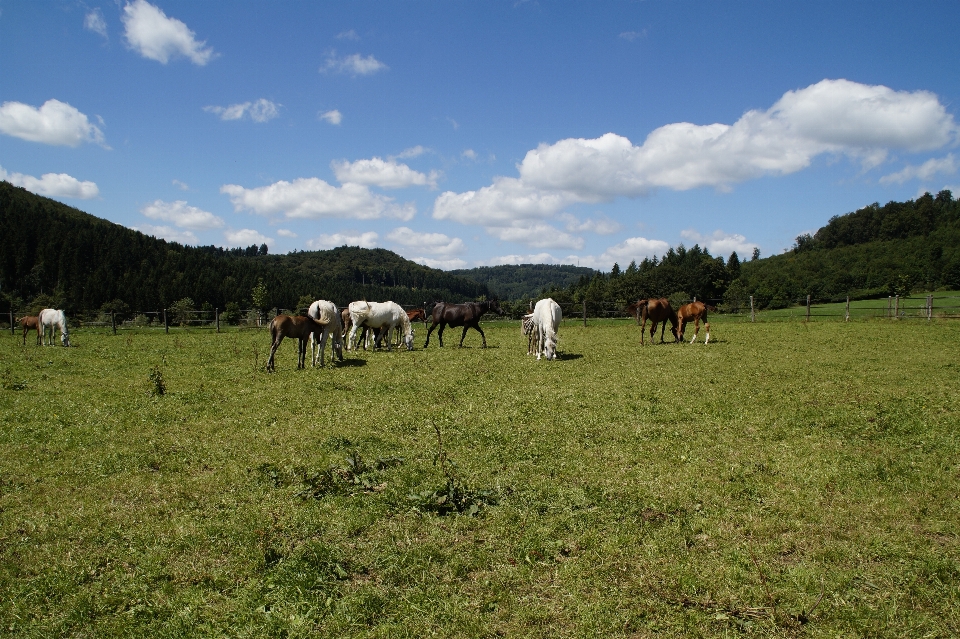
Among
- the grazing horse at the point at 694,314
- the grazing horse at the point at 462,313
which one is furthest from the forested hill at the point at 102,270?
the grazing horse at the point at 694,314

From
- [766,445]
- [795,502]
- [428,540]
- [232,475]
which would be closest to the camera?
[428,540]

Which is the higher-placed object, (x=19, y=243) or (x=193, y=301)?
(x=19, y=243)

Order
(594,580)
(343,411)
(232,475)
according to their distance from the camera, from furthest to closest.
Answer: (343,411), (232,475), (594,580)

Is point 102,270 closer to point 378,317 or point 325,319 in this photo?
point 378,317

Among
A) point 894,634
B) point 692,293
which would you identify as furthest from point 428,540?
point 692,293

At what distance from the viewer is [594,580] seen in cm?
390

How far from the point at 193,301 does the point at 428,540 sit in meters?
95.3

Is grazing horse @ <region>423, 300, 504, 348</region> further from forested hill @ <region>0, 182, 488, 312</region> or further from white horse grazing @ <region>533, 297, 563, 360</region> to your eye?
forested hill @ <region>0, 182, 488, 312</region>

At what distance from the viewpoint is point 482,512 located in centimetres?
508

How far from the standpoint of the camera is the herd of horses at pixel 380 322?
14.1 metres

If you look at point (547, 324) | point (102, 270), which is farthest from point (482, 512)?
point (102, 270)

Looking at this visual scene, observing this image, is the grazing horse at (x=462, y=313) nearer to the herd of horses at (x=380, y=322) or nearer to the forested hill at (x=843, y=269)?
the herd of horses at (x=380, y=322)

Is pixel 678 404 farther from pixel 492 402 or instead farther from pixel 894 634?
pixel 894 634

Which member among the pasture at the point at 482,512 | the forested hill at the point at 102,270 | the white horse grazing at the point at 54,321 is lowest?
the pasture at the point at 482,512
